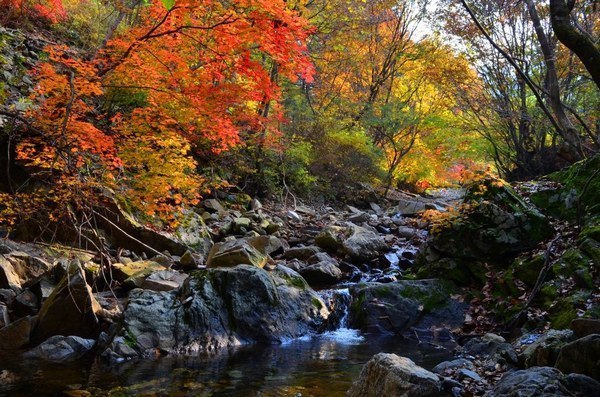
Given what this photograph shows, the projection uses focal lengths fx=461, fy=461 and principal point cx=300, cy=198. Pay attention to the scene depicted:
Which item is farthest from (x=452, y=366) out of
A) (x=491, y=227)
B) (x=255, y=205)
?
(x=255, y=205)

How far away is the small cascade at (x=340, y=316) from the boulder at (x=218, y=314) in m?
0.28

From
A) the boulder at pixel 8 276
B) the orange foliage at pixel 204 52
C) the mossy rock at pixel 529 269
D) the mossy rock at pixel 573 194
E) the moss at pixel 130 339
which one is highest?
the orange foliage at pixel 204 52

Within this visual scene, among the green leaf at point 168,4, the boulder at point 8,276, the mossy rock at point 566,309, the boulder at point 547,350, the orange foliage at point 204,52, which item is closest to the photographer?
the green leaf at point 168,4

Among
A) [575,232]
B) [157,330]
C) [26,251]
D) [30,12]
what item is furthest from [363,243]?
[30,12]

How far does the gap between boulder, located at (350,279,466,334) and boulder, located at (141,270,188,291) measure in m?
3.33

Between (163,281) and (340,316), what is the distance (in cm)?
335

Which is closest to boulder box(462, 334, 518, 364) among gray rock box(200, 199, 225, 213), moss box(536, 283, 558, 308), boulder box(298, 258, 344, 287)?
moss box(536, 283, 558, 308)

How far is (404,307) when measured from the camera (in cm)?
842

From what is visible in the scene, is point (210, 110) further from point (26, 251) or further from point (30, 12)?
point (30, 12)

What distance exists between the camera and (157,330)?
21.9 feet

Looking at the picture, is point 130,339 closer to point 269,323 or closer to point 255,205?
point 269,323

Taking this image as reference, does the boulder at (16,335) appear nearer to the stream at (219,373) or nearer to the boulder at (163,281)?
the stream at (219,373)

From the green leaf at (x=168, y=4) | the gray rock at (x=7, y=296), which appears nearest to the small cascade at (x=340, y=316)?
the gray rock at (x=7, y=296)

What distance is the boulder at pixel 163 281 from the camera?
811 centimetres
